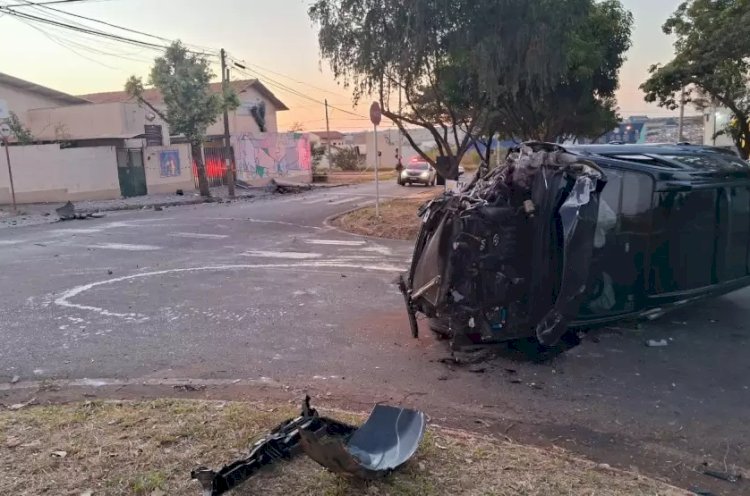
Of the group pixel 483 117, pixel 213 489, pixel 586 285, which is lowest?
pixel 213 489

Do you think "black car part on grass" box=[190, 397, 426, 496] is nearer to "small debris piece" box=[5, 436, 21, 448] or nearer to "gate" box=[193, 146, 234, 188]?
"small debris piece" box=[5, 436, 21, 448]

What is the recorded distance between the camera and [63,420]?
4.24 m

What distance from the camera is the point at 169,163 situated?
30203mm

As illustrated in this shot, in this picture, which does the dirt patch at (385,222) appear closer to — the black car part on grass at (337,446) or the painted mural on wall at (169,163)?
the black car part on grass at (337,446)

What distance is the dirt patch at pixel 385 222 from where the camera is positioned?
14211 millimetres

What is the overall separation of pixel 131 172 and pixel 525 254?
26560 mm

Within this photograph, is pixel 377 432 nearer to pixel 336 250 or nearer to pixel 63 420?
pixel 63 420

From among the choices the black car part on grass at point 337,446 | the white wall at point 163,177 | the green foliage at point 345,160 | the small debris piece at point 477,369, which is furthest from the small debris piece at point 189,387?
the green foliage at point 345,160

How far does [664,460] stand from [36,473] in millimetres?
3724

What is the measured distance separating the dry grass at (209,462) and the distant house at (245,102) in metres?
34.9

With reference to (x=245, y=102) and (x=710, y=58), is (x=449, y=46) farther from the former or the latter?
(x=245, y=102)

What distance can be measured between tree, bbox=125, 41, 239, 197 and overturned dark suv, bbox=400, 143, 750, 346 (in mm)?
23455

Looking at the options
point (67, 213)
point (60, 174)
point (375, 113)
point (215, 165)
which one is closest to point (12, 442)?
point (375, 113)

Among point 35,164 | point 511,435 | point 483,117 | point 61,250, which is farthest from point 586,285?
point 35,164
